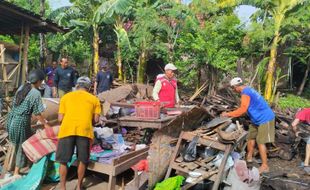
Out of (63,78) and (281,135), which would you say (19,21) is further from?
(281,135)

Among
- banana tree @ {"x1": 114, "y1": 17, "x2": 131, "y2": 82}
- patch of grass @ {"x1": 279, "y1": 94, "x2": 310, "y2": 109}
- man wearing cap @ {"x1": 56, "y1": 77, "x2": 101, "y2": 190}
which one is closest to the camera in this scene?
man wearing cap @ {"x1": 56, "y1": 77, "x2": 101, "y2": 190}

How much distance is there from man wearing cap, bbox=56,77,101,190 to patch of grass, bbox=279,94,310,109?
38.6 ft

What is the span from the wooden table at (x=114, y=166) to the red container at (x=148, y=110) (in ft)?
2.30

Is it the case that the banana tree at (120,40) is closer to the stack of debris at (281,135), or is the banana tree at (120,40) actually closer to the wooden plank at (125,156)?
the stack of debris at (281,135)

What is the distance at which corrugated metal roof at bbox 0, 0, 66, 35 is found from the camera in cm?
973

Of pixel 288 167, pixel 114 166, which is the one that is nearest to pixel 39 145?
pixel 114 166

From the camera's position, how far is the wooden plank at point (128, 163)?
5564 mm

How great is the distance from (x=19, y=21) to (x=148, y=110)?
23.6 ft

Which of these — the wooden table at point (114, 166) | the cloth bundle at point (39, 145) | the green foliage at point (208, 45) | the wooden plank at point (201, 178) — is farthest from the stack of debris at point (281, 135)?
the green foliage at point (208, 45)

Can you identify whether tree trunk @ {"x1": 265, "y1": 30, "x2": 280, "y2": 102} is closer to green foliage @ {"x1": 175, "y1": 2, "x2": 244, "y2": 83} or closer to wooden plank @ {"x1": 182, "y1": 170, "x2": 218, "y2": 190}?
green foliage @ {"x1": 175, "y1": 2, "x2": 244, "y2": 83}

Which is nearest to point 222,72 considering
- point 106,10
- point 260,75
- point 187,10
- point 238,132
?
point 260,75

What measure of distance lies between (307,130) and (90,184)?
19.1 feet

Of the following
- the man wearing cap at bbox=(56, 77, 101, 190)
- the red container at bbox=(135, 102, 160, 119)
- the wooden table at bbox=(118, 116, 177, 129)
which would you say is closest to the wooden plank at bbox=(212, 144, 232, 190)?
the wooden table at bbox=(118, 116, 177, 129)

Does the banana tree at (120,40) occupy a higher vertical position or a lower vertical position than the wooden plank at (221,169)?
higher
